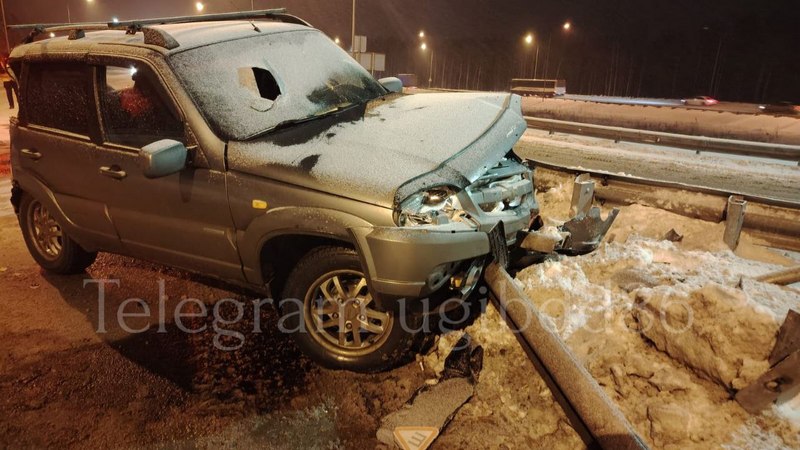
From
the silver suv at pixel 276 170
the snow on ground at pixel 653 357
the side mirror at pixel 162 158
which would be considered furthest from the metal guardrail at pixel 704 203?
the side mirror at pixel 162 158

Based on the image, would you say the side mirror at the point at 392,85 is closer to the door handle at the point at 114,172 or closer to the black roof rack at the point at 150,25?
the black roof rack at the point at 150,25

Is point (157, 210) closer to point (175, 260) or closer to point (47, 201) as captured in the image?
point (175, 260)

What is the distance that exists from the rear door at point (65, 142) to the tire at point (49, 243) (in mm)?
441

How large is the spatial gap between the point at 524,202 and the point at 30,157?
4.08 meters

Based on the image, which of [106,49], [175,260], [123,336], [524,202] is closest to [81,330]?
[123,336]

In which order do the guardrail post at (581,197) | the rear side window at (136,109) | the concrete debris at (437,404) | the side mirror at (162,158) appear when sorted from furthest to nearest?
the guardrail post at (581,197)
the rear side window at (136,109)
the side mirror at (162,158)
the concrete debris at (437,404)

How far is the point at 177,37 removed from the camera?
3762 mm

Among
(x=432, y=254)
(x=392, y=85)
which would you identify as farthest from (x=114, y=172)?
(x=392, y=85)

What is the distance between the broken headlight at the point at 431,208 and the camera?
281cm

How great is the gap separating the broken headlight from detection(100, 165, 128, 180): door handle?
2.14 metres

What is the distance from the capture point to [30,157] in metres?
4.29

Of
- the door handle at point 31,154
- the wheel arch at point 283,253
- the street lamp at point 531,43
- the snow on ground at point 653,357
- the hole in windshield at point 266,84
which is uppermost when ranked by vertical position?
the street lamp at point 531,43

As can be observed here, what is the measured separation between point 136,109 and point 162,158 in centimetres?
87

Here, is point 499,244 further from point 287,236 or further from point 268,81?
point 268,81
